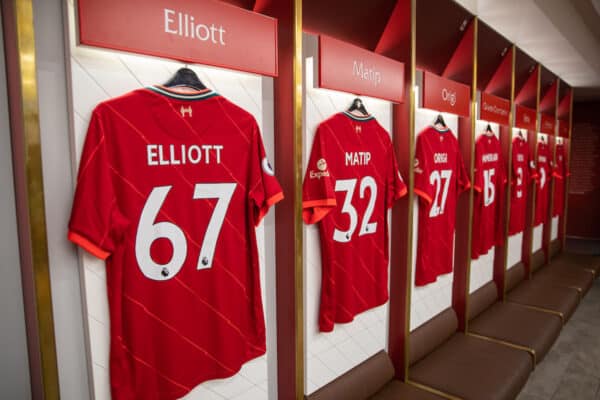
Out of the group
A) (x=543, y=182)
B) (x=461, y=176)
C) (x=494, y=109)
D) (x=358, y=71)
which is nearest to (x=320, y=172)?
(x=358, y=71)

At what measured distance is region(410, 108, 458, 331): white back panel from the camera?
2.84 m

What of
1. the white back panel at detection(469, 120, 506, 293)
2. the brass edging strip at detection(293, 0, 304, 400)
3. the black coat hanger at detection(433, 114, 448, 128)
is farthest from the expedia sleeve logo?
the white back panel at detection(469, 120, 506, 293)

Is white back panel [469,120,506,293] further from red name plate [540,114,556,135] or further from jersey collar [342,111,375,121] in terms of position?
jersey collar [342,111,375,121]

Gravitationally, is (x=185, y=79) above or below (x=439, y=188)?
above

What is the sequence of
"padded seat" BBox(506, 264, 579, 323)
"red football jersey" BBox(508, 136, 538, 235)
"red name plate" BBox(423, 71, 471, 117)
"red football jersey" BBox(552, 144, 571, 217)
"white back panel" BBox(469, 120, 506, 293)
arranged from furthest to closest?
"red football jersey" BBox(552, 144, 571, 217) → "red football jersey" BBox(508, 136, 538, 235) → "padded seat" BBox(506, 264, 579, 323) → "white back panel" BBox(469, 120, 506, 293) → "red name plate" BBox(423, 71, 471, 117)

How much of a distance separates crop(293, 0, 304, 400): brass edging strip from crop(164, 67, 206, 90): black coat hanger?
1.49 ft

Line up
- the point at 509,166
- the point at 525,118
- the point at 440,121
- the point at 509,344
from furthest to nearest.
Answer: the point at 525,118 → the point at 509,166 → the point at 509,344 → the point at 440,121

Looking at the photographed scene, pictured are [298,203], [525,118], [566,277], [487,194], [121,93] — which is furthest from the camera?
[566,277]

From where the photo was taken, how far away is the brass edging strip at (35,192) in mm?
1050

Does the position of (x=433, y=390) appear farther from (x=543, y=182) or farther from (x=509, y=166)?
(x=543, y=182)

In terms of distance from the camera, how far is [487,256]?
13.1ft

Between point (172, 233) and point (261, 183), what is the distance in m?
0.43

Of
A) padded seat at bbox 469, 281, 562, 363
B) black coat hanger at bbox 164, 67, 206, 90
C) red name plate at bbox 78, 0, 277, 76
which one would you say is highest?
red name plate at bbox 78, 0, 277, 76

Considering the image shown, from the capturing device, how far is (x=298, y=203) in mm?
1815
